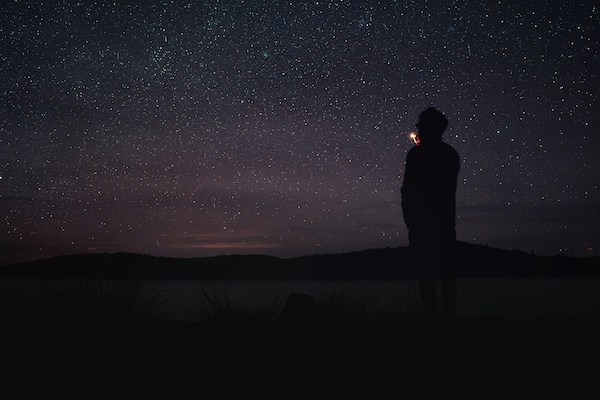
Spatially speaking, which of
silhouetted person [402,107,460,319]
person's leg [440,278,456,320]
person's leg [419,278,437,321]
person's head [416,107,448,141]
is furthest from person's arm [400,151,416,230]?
person's leg [440,278,456,320]

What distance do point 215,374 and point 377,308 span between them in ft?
9.62

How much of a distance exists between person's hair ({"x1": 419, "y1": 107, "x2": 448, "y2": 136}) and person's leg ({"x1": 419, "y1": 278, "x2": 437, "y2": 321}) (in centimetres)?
187

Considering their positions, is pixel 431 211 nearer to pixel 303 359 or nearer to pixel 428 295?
pixel 428 295

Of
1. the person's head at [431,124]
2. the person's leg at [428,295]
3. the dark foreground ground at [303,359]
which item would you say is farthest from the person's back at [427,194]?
the dark foreground ground at [303,359]

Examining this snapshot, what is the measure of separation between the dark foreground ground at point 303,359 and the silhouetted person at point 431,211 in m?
0.69

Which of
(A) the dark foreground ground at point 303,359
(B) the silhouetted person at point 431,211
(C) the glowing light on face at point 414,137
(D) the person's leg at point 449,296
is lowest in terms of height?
(A) the dark foreground ground at point 303,359

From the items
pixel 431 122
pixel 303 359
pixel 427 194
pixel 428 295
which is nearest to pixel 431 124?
pixel 431 122

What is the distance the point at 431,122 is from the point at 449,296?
2.18 meters

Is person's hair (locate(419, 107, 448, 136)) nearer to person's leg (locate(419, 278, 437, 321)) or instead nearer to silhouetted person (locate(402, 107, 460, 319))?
silhouetted person (locate(402, 107, 460, 319))

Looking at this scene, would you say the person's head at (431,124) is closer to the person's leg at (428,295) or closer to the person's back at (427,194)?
the person's back at (427,194)

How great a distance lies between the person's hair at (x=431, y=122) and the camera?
6910 millimetres

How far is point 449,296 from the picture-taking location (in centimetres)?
645

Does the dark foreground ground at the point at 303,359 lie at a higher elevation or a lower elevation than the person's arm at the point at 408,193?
lower

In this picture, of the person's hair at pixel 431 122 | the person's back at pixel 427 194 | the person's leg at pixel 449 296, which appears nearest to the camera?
the person's leg at pixel 449 296
